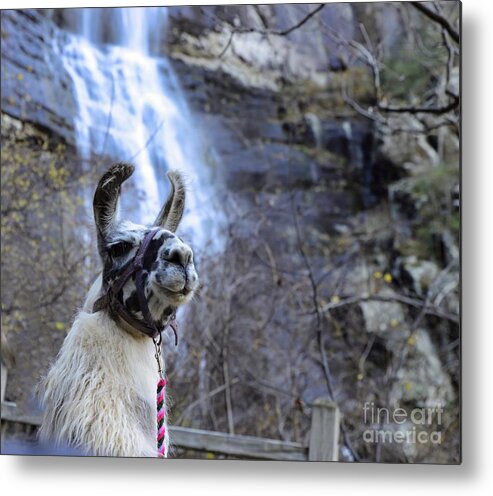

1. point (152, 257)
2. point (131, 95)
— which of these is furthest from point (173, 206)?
point (131, 95)

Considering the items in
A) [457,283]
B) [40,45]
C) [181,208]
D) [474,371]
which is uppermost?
[40,45]

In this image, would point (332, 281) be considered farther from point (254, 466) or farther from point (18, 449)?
point (18, 449)

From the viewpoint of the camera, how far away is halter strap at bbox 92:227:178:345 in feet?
9.11

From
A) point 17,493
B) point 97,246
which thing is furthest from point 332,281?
point 17,493

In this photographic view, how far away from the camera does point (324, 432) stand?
3.10m

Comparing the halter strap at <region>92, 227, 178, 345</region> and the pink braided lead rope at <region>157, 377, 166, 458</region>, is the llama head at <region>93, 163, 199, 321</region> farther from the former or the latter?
the pink braided lead rope at <region>157, 377, 166, 458</region>

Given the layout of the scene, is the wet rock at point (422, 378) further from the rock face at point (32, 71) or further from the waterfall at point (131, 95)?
the rock face at point (32, 71)

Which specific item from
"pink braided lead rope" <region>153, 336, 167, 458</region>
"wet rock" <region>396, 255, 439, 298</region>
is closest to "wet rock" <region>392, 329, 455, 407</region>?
"wet rock" <region>396, 255, 439, 298</region>

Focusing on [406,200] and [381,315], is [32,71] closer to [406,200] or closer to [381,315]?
[406,200]

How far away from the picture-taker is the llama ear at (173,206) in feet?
10.0

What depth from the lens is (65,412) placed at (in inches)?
107

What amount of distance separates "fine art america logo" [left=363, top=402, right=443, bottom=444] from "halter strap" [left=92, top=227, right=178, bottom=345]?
0.84 m

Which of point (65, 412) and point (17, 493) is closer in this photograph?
point (65, 412)

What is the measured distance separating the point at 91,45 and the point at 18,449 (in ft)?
5.11
